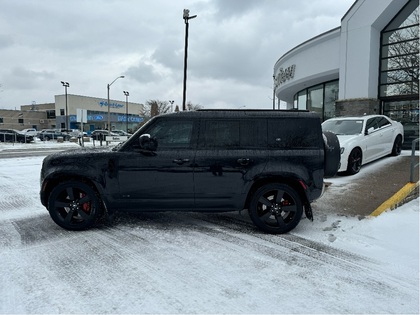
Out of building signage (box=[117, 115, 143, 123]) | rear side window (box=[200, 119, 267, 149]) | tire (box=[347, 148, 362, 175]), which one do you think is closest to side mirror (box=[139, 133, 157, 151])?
rear side window (box=[200, 119, 267, 149])

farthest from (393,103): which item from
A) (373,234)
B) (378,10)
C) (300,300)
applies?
(300,300)

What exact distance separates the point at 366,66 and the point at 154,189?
44.6 feet

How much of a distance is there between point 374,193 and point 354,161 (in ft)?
6.67

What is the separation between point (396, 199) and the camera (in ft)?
18.9

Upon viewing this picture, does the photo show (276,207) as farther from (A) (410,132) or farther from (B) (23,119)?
(B) (23,119)

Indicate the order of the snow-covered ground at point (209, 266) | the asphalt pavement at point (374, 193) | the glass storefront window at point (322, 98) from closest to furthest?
1. the snow-covered ground at point (209, 266)
2. the asphalt pavement at point (374, 193)
3. the glass storefront window at point (322, 98)

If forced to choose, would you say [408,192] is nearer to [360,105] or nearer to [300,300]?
[300,300]

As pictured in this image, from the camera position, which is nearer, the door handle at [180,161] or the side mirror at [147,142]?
the side mirror at [147,142]

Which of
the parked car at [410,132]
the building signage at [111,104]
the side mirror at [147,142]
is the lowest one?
the side mirror at [147,142]

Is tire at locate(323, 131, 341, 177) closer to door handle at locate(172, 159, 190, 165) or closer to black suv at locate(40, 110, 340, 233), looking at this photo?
black suv at locate(40, 110, 340, 233)

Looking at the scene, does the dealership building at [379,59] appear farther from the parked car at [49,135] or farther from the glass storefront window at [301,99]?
the parked car at [49,135]

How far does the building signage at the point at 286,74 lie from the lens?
20153mm

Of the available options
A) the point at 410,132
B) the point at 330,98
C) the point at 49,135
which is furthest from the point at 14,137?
the point at 410,132

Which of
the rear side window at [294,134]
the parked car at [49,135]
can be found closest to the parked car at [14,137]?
the parked car at [49,135]
